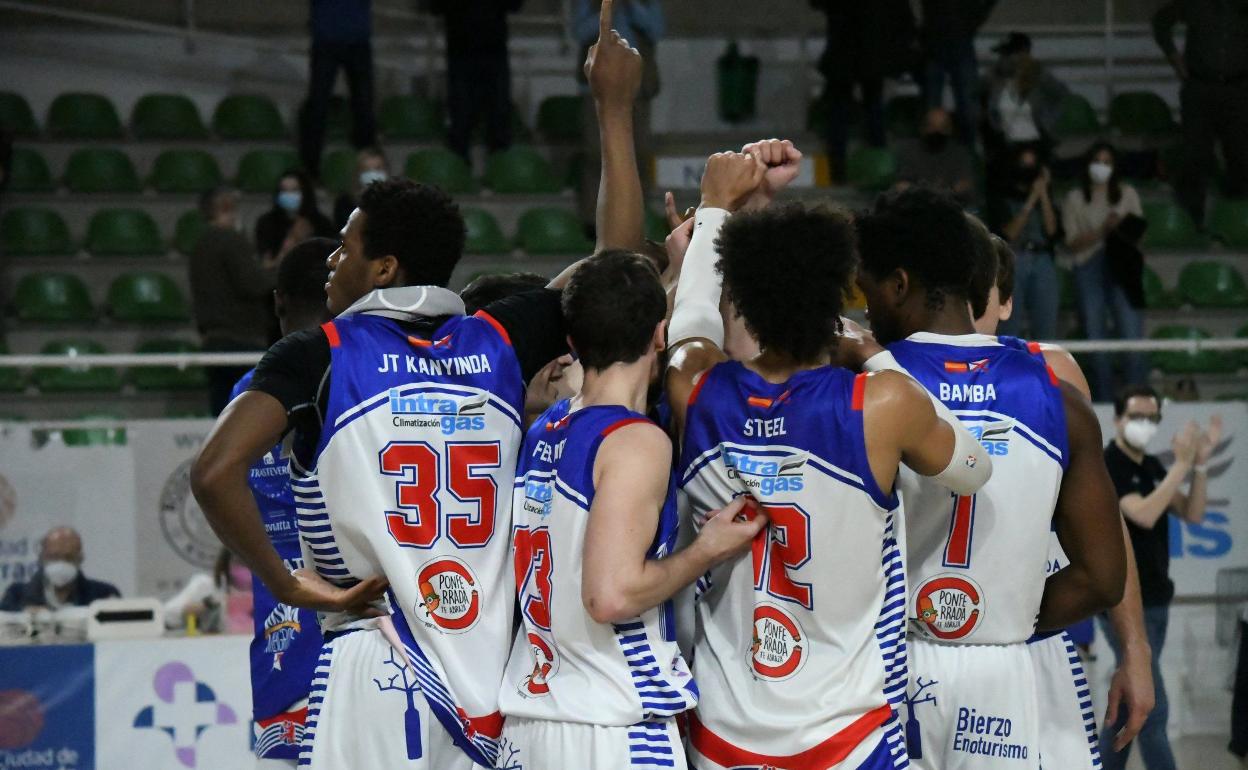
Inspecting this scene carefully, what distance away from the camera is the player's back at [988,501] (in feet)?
11.2

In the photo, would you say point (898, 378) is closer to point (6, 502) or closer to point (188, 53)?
point (6, 502)

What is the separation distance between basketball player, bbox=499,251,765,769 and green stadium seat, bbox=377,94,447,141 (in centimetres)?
1002

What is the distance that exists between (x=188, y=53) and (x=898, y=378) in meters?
11.9

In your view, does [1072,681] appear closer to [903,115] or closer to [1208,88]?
[1208,88]

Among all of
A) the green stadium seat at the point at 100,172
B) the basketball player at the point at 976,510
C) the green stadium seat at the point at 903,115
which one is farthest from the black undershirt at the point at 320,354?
the green stadium seat at the point at 903,115

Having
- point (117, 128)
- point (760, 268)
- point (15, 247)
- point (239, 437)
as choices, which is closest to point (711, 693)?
point (760, 268)

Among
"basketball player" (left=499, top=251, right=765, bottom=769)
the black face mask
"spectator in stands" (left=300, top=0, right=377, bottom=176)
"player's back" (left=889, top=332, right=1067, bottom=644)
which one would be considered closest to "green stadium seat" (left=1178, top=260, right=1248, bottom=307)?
the black face mask

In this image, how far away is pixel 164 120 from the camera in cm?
1260

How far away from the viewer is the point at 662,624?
3115 mm

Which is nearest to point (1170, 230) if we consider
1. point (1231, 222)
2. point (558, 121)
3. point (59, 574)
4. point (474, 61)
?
point (1231, 222)

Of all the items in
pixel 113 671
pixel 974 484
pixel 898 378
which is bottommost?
pixel 113 671

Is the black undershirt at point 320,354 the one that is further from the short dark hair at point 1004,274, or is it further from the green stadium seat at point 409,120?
the green stadium seat at point 409,120

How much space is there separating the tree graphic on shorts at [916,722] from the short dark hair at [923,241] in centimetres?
88

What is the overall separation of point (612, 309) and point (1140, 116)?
11.6 metres
